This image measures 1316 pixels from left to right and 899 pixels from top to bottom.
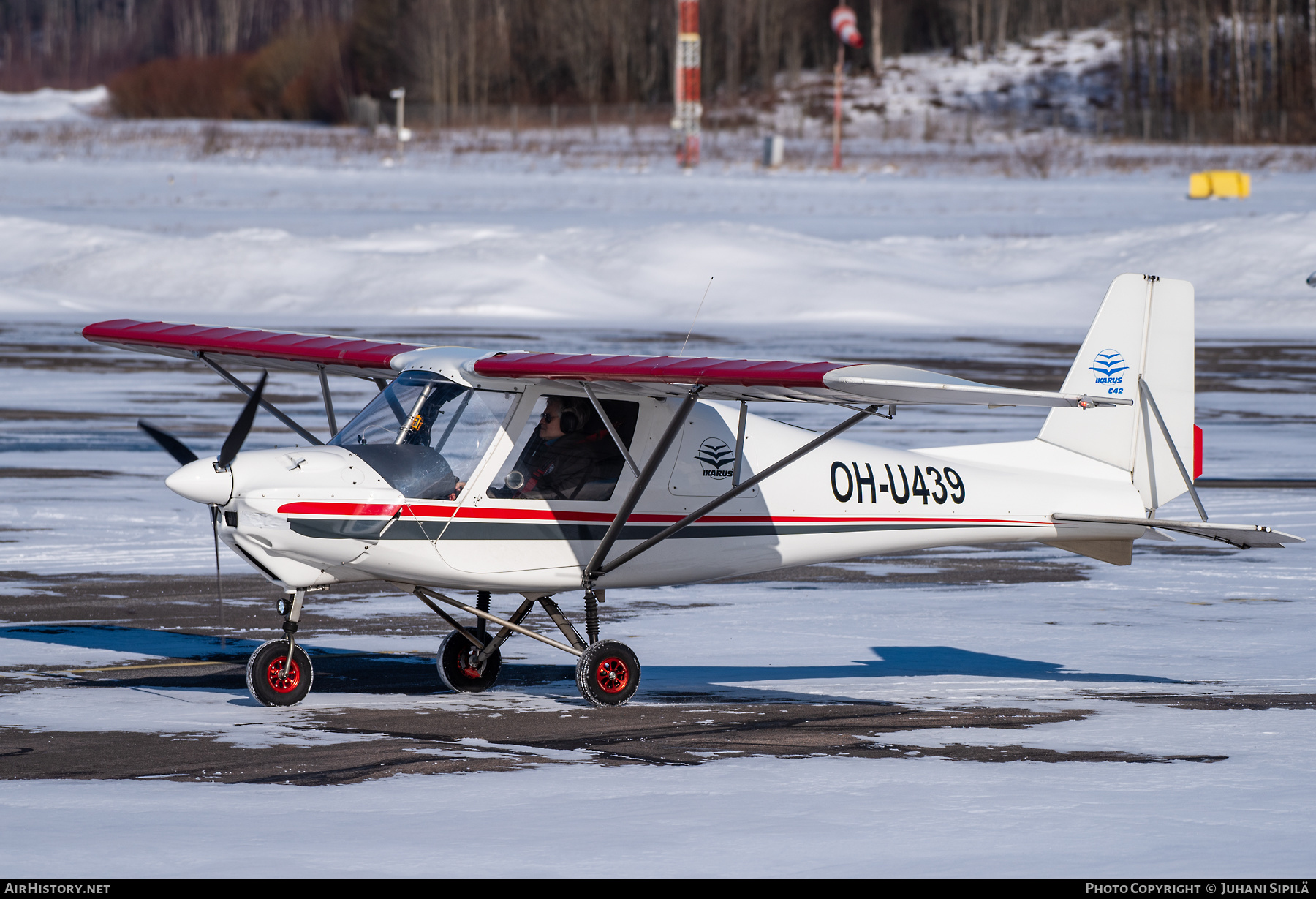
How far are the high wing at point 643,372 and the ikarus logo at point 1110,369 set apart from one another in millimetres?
1320

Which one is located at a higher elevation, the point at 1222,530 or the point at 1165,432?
the point at 1165,432

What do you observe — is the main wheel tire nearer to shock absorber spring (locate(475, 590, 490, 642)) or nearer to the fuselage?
shock absorber spring (locate(475, 590, 490, 642))

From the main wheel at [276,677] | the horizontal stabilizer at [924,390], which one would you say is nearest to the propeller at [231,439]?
the main wheel at [276,677]

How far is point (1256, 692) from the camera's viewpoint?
9516 mm

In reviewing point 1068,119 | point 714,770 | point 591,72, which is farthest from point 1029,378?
point 591,72

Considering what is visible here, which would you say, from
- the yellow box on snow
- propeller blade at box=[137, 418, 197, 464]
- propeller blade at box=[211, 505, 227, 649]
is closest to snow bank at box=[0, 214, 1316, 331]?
the yellow box on snow

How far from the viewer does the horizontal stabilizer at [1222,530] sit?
8.80m

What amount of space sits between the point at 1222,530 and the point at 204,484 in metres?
5.13

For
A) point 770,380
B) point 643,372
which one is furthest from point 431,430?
point 770,380

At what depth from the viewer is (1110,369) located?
10.2m

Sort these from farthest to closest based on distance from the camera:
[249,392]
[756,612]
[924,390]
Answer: [756,612] → [249,392] → [924,390]

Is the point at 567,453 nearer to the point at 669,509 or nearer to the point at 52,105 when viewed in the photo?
the point at 669,509

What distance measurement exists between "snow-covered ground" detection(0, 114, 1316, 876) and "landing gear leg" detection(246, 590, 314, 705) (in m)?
0.11

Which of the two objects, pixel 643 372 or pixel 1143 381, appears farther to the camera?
pixel 1143 381
